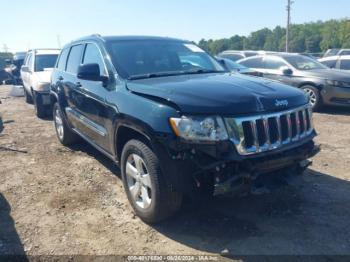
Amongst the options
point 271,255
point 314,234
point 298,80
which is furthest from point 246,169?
point 298,80

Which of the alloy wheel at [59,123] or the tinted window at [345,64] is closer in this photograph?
the alloy wheel at [59,123]

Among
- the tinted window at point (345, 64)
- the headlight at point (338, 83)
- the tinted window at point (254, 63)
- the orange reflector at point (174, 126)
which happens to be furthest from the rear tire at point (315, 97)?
the orange reflector at point (174, 126)

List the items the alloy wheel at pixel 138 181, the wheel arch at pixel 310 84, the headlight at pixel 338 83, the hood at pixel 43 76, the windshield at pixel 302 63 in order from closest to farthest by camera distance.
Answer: the alloy wheel at pixel 138 181
the headlight at pixel 338 83
the wheel arch at pixel 310 84
the hood at pixel 43 76
the windshield at pixel 302 63

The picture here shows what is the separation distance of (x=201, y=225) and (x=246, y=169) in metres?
0.91

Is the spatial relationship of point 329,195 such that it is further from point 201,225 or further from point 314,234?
point 201,225

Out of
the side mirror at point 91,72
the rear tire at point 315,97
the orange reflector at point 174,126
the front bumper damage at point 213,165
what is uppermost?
the side mirror at point 91,72

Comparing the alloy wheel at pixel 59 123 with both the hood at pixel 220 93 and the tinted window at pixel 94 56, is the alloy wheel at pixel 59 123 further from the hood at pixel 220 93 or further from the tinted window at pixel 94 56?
the hood at pixel 220 93

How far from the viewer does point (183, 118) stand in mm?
3186

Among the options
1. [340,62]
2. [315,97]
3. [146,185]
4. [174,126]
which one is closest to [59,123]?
[146,185]

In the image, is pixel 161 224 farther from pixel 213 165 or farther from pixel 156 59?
pixel 156 59

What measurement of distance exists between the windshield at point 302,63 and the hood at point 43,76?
6.73 metres

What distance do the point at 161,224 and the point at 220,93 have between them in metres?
1.49

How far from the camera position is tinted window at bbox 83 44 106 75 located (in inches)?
177

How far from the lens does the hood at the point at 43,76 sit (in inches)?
374
